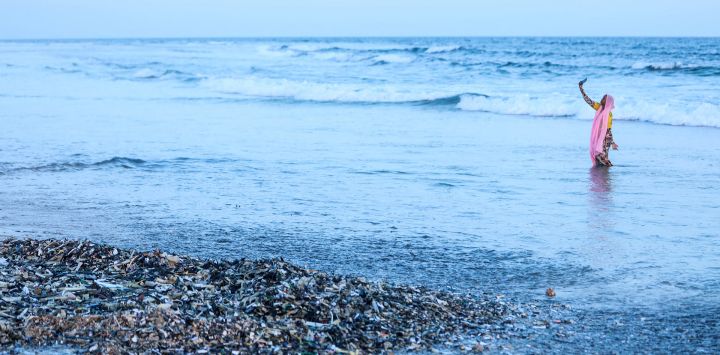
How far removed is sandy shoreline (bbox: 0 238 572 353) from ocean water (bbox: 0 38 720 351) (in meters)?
0.88

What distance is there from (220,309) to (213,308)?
2.0 inches

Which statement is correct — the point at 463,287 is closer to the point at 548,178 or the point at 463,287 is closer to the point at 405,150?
the point at 548,178

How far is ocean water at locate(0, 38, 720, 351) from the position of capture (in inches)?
271

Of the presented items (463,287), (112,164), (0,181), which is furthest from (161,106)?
(463,287)

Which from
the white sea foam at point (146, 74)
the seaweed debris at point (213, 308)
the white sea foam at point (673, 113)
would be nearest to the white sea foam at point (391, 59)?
the white sea foam at point (146, 74)

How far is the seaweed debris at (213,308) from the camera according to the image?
4930 mm

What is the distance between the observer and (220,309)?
17.6ft

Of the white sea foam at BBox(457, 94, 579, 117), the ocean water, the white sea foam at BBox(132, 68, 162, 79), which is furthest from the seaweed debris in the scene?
the white sea foam at BBox(132, 68, 162, 79)

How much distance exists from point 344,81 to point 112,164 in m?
21.5

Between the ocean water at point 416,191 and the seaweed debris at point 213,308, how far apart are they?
0.90m

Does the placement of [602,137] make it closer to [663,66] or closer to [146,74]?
[663,66]

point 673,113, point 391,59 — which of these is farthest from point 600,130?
point 391,59

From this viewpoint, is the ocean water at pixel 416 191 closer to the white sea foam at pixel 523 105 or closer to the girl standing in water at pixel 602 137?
the white sea foam at pixel 523 105

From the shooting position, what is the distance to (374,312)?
5.45 m
